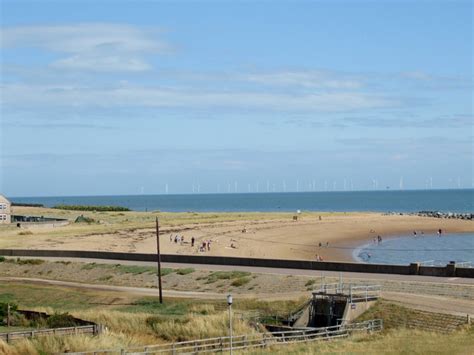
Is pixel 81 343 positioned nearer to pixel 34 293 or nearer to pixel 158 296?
pixel 158 296

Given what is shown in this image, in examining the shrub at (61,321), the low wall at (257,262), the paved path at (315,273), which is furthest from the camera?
the low wall at (257,262)

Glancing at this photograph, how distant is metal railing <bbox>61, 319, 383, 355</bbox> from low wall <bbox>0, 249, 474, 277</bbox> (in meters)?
12.0

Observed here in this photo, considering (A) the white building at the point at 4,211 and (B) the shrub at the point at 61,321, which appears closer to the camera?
(B) the shrub at the point at 61,321

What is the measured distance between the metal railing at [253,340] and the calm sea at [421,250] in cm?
3148

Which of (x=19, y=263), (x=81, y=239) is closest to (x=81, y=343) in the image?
(x=19, y=263)

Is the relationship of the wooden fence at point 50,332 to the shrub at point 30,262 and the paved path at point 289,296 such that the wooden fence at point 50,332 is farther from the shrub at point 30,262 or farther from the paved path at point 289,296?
the shrub at point 30,262

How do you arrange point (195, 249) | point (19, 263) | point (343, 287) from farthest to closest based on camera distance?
point (195, 249)
point (19, 263)
point (343, 287)

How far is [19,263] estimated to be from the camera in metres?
68.8

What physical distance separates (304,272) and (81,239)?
131 feet

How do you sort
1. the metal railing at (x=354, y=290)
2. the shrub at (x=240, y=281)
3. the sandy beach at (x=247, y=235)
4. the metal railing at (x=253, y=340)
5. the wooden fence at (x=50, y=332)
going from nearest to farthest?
1. the metal railing at (x=253, y=340)
2. the wooden fence at (x=50, y=332)
3. the metal railing at (x=354, y=290)
4. the shrub at (x=240, y=281)
5. the sandy beach at (x=247, y=235)

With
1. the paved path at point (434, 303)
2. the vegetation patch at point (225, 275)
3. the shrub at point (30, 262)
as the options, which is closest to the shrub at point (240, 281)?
the vegetation patch at point (225, 275)

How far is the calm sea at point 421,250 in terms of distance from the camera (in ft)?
251

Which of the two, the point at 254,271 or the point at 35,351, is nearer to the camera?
the point at 35,351

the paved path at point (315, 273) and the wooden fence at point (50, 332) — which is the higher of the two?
the paved path at point (315, 273)
